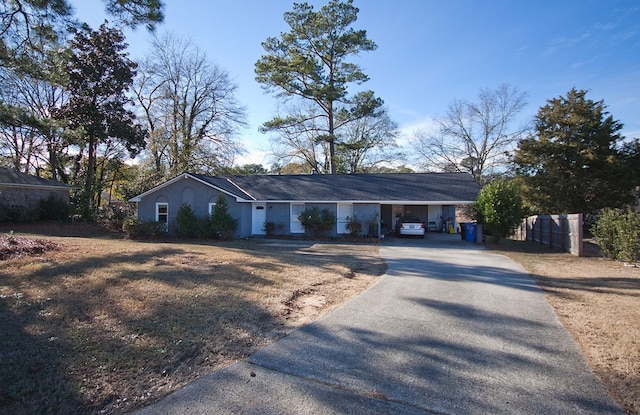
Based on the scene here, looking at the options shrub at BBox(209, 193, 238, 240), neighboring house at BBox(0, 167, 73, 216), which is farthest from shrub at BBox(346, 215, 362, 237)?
neighboring house at BBox(0, 167, 73, 216)

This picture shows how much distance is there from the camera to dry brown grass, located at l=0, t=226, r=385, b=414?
3289mm

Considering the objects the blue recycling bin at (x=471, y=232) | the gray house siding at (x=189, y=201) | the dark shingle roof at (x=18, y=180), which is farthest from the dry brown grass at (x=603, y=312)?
the dark shingle roof at (x=18, y=180)

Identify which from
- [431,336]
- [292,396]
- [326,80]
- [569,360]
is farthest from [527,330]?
[326,80]

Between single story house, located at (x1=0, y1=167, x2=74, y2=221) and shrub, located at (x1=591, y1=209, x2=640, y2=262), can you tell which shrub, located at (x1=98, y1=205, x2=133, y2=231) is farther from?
shrub, located at (x1=591, y1=209, x2=640, y2=262)

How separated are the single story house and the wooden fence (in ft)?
95.9

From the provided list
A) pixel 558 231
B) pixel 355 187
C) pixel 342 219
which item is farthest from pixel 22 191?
pixel 558 231

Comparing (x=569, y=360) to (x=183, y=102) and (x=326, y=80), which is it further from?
(x=183, y=102)

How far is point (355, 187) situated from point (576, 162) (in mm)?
14391

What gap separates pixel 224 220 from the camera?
18.1 meters

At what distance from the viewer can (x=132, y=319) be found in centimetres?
496

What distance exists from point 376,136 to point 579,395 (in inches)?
1308

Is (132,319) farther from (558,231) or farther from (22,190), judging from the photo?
(22,190)

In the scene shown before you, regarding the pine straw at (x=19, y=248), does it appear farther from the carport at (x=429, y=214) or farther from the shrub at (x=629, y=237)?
the carport at (x=429, y=214)

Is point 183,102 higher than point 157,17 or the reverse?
higher
